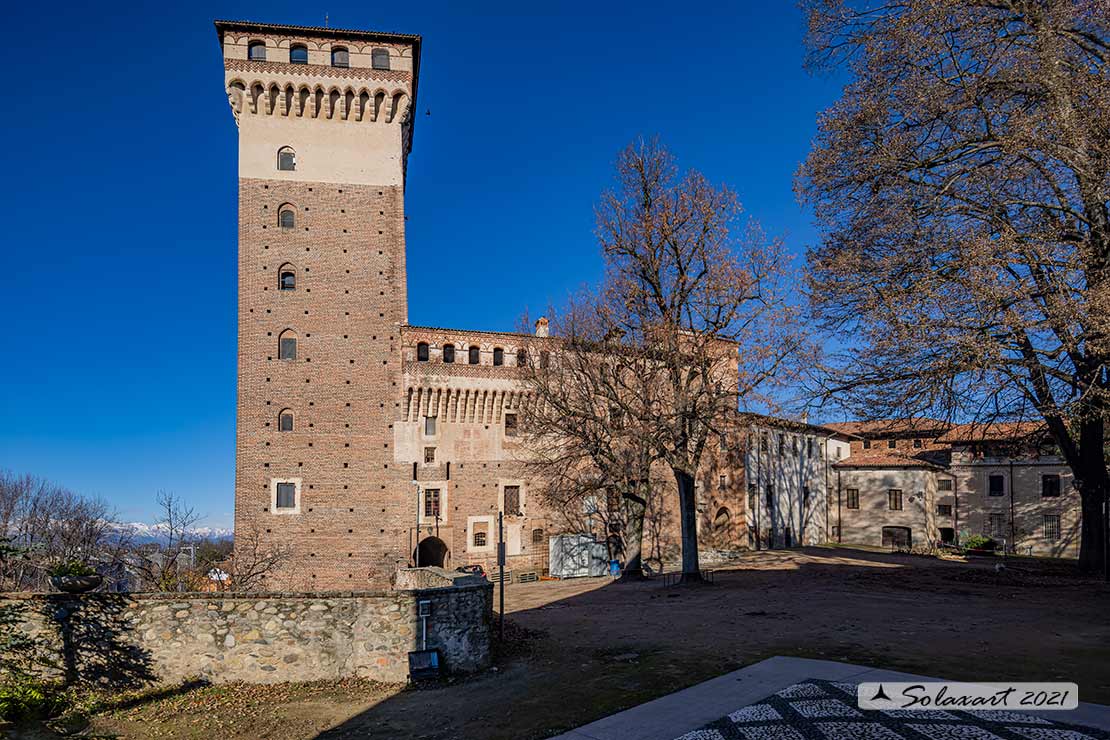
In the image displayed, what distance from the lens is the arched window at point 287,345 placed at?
110 ft

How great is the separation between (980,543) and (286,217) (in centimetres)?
4302

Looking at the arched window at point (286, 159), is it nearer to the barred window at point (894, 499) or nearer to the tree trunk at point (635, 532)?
the tree trunk at point (635, 532)

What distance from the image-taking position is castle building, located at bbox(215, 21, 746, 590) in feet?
107

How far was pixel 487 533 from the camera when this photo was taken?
117 feet

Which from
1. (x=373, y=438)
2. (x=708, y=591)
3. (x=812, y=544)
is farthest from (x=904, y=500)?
(x=373, y=438)

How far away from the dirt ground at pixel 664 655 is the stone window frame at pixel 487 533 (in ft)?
49.8

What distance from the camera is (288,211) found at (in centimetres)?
3466

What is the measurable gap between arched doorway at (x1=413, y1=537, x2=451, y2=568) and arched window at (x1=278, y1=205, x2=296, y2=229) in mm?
16708

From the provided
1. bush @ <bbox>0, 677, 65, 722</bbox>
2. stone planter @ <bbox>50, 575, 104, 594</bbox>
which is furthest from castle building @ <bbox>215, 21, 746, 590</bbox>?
bush @ <bbox>0, 677, 65, 722</bbox>

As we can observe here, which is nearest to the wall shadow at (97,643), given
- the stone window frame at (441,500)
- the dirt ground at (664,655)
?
the dirt ground at (664,655)

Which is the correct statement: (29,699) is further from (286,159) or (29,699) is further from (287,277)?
(286,159)

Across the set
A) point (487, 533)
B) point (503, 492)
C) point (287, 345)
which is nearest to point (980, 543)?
point (503, 492)

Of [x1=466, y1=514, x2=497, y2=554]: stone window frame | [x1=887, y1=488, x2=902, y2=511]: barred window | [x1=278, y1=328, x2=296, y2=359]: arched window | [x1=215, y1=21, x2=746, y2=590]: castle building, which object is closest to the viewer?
[x1=215, y1=21, x2=746, y2=590]: castle building

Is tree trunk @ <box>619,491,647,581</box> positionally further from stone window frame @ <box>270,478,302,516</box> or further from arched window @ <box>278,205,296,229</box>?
arched window @ <box>278,205,296,229</box>
